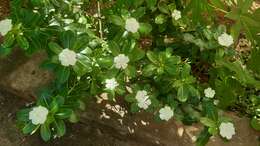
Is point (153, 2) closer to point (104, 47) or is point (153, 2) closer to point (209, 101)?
point (104, 47)

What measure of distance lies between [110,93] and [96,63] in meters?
0.14

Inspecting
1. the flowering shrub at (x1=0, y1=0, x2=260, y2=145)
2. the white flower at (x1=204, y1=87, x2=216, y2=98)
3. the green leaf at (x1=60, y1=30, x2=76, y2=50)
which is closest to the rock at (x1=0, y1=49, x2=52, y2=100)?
the flowering shrub at (x1=0, y1=0, x2=260, y2=145)

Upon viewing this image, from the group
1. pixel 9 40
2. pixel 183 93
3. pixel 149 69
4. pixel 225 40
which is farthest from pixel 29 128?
pixel 225 40

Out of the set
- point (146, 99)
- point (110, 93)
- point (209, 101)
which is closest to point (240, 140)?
point (209, 101)

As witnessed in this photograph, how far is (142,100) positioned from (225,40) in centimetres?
47

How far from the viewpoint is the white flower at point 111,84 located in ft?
6.44

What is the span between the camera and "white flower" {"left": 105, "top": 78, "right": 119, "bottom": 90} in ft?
6.44

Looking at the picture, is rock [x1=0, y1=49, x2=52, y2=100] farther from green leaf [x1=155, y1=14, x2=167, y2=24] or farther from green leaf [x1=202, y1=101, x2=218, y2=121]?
green leaf [x1=202, y1=101, x2=218, y2=121]

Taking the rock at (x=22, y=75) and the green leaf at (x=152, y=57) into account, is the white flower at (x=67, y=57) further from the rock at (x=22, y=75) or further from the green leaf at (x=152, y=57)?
the rock at (x=22, y=75)

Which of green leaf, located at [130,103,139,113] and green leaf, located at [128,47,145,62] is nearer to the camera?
green leaf, located at [128,47,145,62]

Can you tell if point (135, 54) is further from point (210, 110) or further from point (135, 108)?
point (210, 110)

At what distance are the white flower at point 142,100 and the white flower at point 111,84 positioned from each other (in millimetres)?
168

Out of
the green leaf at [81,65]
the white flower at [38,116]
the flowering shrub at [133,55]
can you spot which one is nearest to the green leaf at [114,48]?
the flowering shrub at [133,55]

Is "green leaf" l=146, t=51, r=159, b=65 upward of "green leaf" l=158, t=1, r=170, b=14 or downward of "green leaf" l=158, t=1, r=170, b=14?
downward
